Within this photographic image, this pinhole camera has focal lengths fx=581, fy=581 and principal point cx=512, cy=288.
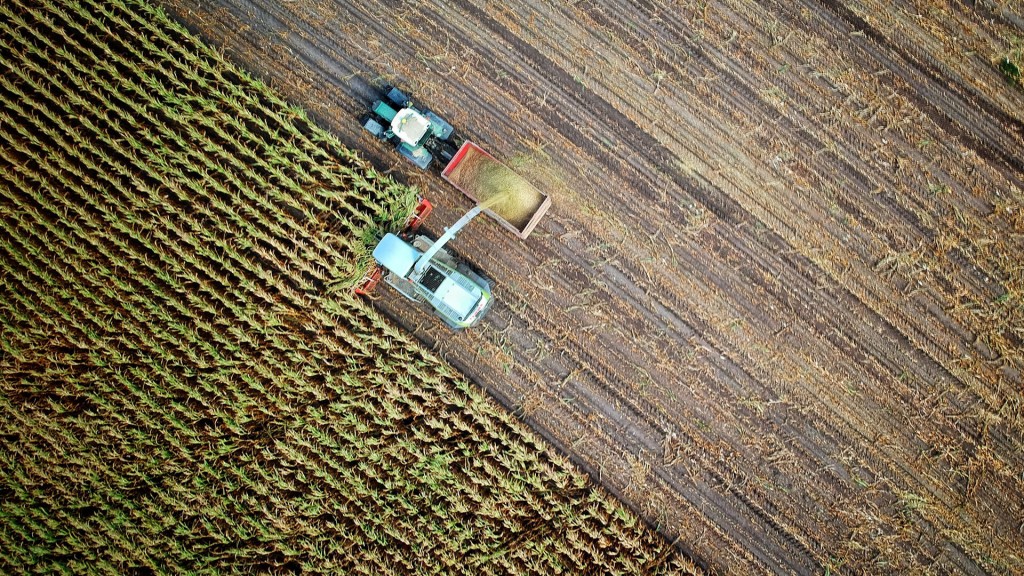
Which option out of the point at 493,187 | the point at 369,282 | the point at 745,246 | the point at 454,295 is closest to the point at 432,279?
the point at 454,295

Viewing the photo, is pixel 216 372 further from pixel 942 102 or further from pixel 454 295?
pixel 942 102

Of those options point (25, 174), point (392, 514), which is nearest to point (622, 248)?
point (392, 514)

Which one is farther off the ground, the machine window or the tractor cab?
the tractor cab

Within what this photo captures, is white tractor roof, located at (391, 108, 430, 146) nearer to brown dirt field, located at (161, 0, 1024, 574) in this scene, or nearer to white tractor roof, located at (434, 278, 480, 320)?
brown dirt field, located at (161, 0, 1024, 574)

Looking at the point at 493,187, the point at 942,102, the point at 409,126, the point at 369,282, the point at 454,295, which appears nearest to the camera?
the point at 454,295

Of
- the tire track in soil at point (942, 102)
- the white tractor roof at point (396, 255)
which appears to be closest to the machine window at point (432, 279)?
the white tractor roof at point (396, 255)

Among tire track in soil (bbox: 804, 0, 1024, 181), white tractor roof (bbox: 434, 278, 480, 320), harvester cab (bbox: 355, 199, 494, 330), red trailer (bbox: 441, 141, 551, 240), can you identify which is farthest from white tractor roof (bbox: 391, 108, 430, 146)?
tire track in soil (bbox: 804, 0, 1024, 181)

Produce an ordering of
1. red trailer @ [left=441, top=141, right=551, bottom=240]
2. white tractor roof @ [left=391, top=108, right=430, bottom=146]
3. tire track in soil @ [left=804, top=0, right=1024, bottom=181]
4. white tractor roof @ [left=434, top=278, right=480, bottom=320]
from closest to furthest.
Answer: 1. white tractor roof @ [left=434, top=278, right=480, bottom=320]
2. white tractor roof @ [left=391, top=108, right=430, bottom=146]
3. red trailer @ [left=441, top=141, right=551, bottom=240]
4. tire track in soil @ [left=804, top=0, right=1024, bottom=181]
